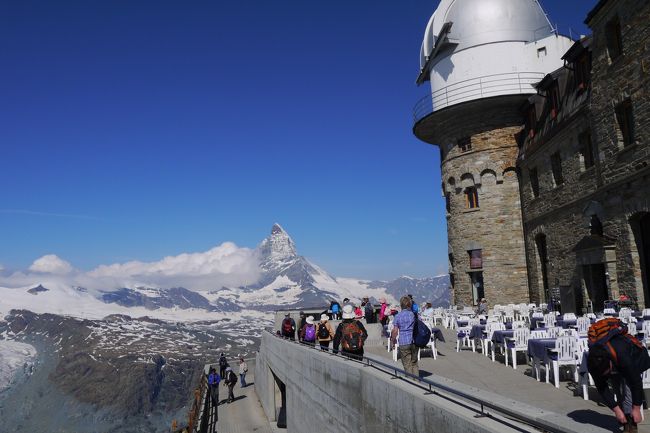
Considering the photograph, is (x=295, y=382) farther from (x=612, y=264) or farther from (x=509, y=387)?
(x=612, y=264)

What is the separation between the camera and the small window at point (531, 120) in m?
26.3

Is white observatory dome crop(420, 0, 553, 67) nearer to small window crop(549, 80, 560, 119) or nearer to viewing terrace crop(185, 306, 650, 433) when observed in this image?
small window crop(549, 80, 560, 119)

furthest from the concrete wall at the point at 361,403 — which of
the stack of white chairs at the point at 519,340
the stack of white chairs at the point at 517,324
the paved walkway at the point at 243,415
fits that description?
the paved walkway at the point at 243,415

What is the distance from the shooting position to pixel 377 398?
8.38 meters

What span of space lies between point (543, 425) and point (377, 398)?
407 cm

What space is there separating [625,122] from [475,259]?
12.2m

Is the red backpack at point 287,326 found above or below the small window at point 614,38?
below

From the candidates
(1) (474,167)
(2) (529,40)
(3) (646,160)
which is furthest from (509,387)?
(2) (529,40)

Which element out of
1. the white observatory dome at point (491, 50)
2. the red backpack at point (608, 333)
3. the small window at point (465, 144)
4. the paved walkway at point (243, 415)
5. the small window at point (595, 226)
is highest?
the white observatory dome at point (491, 50)

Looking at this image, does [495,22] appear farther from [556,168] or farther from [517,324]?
[517,324]

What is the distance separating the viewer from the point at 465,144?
29.3 m

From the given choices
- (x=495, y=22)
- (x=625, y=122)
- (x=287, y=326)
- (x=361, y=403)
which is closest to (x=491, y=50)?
(x=495, y=22)

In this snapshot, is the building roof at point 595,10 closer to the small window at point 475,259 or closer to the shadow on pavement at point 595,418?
the small window at point 475,259

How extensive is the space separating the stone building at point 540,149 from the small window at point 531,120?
52 mm
